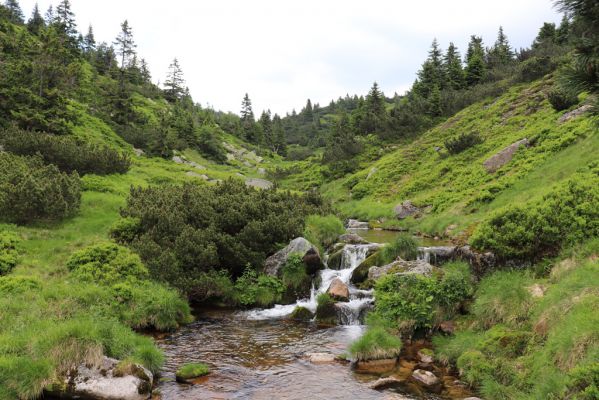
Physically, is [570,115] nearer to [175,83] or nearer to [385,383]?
[385,383]

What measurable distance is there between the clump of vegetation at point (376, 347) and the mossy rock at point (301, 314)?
15.2ft

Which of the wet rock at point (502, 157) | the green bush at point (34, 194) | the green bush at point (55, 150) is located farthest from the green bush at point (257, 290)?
the wet rock at point (502, 157)

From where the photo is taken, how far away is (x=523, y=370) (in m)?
9.77

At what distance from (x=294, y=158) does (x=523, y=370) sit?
99.5 metres

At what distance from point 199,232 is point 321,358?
956 centimetres

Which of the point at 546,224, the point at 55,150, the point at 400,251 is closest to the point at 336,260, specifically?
the point at 400,251

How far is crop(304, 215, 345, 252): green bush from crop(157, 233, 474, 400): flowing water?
5.69 meters

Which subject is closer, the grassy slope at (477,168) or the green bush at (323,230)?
the green bush at (323,230)

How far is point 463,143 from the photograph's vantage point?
45750 millimetres

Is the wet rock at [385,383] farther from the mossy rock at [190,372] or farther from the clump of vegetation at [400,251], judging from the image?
the clump of vegetation at [400,251]

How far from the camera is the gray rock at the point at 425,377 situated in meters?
10.9

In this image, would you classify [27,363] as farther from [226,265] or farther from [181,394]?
[226,265]

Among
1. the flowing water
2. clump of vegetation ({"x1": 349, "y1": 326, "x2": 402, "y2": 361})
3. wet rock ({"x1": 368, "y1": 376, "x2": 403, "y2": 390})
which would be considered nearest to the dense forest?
clump of vegetation ({"x1": 349, "y1": 326, "x2": 402, "y2": 361})

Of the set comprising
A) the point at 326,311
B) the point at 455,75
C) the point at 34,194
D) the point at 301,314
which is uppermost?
the point at 455,75
